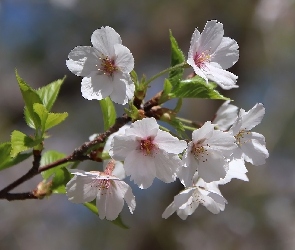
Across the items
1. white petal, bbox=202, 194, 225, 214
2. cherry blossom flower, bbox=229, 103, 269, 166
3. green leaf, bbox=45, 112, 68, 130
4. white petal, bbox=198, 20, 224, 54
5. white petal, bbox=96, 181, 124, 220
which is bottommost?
white petal, bbox=202, 194, 225, 214

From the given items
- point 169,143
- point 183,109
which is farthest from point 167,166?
point 183,109

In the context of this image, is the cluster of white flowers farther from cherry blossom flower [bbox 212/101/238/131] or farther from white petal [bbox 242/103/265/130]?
cherry blossom flower [bbox 212/101/238/131]

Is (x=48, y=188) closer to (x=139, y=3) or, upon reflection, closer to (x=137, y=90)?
(x=137, y=90)

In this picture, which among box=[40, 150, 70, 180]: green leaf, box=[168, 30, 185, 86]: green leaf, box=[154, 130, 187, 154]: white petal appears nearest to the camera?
box=[154, 130, 187, 154]: white petal

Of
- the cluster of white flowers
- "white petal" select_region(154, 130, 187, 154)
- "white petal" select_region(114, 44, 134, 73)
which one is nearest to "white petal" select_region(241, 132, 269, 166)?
the cluster of white flowers

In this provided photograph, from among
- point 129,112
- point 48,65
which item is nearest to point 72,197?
point 129,112

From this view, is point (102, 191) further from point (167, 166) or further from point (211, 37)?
point (211, 37)

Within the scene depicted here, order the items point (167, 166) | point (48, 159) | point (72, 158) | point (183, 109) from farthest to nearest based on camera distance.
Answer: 1. point (183, 109)
2. point (48, 159)
3. point (72, 158)
4. point (167, 166)
